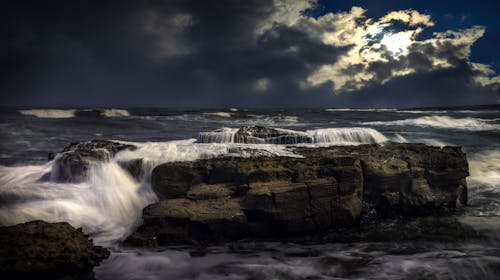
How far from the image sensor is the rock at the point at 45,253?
4.73 meters

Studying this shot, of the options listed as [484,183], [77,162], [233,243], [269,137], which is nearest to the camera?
[233,243]

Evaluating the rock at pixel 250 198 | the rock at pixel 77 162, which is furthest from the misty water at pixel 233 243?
the rock at pixel 250 198

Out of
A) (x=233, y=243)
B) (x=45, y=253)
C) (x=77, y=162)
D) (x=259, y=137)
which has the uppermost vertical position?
(x=259, y=137)

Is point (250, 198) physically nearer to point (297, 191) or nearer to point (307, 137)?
point (297, 191)

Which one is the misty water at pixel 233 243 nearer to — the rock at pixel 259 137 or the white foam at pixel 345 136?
the rock at pixel 259 137

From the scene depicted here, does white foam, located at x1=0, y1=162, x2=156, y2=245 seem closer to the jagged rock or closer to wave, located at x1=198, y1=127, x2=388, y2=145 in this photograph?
wave, located at x1=198, y1=127, x2=388, y2=145

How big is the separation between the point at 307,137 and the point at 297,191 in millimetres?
4805

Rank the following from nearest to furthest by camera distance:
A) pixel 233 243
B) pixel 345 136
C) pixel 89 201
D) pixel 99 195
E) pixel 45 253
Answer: pixel 45 253 → pixel 233 243 → pixel 89 201 → pixel 99 195 → pixel 345 136

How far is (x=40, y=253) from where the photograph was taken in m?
4.89

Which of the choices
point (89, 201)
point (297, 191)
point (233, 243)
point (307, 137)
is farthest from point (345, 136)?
point (89, 201)

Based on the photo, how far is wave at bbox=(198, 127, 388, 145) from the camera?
11711mm

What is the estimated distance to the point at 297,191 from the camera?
7324 millimetres

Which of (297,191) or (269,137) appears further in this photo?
(269,137)

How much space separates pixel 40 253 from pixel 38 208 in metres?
3.21
